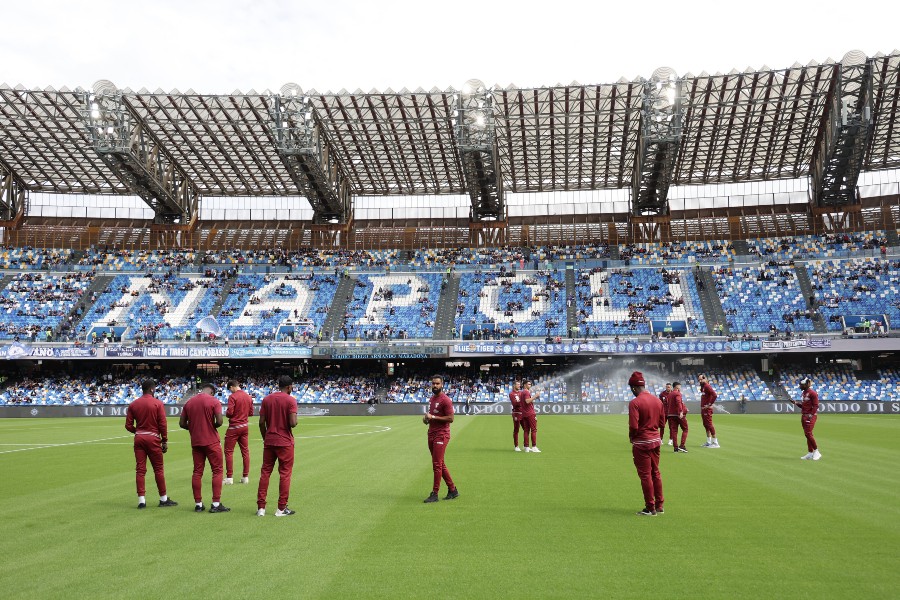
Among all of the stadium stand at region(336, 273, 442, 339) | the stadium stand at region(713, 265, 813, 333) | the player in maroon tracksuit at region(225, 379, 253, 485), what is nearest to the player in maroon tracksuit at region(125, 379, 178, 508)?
the player in maroon tracksuit at region(225, 379, 253, 485)

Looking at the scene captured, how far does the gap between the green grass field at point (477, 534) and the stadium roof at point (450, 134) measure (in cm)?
3803

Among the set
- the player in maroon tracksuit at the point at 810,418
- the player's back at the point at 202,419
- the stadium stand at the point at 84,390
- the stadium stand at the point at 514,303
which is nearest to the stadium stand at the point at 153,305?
the stadium stand at the point at 84,390

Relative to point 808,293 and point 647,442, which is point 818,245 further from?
point 647,442

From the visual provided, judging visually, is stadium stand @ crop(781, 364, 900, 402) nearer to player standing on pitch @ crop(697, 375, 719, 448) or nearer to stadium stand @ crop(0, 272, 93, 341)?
player standing on pitch @ crop(697, 375, 719, 448)

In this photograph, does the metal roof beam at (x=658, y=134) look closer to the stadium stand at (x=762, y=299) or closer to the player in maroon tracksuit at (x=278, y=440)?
the stadium stand at (x=762, y=299)

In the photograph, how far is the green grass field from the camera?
6715 millimetres

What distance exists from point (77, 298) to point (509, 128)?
1576 inches

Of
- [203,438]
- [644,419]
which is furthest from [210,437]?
[644,419]

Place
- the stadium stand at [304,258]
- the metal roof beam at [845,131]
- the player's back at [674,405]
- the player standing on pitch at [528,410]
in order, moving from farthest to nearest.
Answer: the stadium stand at [304,258] < the metal roof beam at [845,131] < the player standing on pitch at [528,410] < the player's back at [674,405]

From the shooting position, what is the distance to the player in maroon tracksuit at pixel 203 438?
10742mm

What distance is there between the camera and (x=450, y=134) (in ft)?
181

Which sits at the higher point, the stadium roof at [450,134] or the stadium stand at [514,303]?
the stadium roof at [450,134]

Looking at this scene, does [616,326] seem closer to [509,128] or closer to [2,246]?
[509,128]

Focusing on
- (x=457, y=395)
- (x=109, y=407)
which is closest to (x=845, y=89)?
(x=457, y=395)
